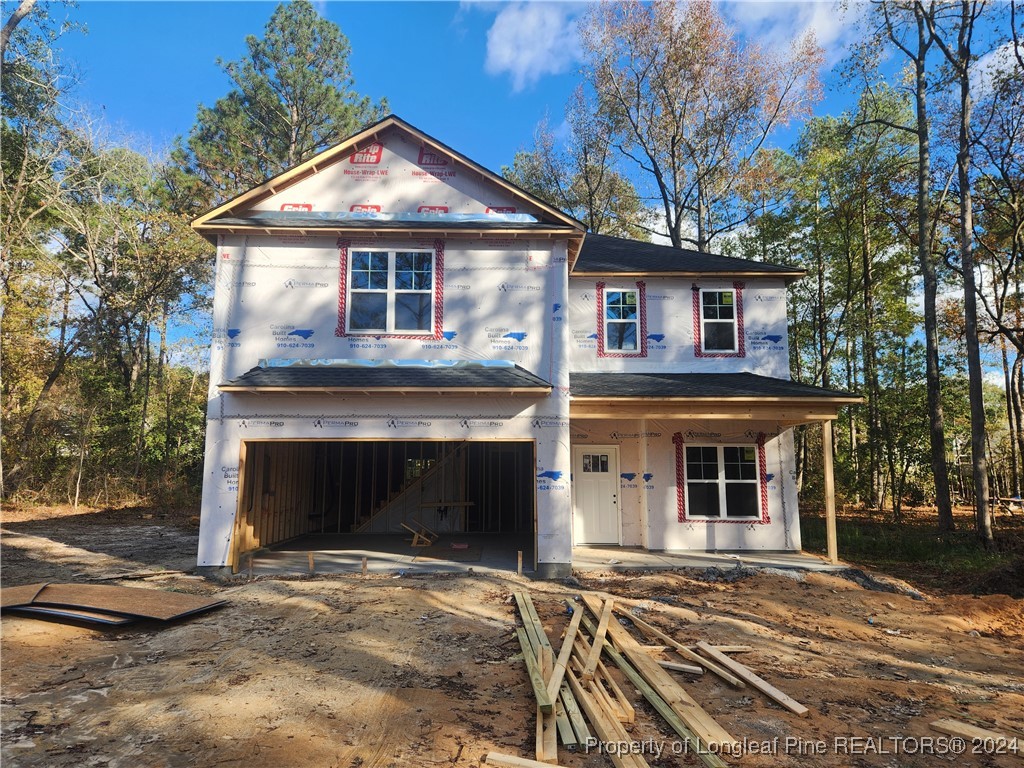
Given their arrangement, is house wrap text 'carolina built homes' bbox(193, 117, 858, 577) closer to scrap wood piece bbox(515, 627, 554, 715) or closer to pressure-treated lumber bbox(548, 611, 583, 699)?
pressure-treated lumber bbox(548, 611, 583, 699)

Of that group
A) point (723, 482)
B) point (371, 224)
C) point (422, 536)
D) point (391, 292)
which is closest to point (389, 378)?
point (391, 292)

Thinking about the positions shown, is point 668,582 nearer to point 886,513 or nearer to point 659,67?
point 886,513

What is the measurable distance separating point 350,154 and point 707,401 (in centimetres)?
871

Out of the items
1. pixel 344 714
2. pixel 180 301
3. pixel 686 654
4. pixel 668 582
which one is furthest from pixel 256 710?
pixel 180 301

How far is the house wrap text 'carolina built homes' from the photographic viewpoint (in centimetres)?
981

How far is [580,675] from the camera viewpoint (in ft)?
18.1

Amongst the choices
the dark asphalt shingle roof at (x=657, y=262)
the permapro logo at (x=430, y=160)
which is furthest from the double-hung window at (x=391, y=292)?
the dark asphalt shingle roof at (x=657, y=262)

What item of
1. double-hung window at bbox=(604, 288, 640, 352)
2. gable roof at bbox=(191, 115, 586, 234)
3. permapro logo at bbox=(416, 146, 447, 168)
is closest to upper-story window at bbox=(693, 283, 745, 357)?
double-hung window at bbox=(604, 288, 640, 352)

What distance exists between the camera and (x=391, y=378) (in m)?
9.67

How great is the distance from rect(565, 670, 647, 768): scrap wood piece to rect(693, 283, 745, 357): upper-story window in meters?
9.51

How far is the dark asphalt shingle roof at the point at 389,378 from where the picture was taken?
30.6 feet

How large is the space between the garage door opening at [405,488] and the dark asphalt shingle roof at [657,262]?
535 centimetres

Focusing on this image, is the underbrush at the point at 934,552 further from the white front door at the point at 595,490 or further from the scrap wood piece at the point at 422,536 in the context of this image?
the scrap wood piece at the point at 422,536

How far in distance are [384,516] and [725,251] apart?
2155 cm
